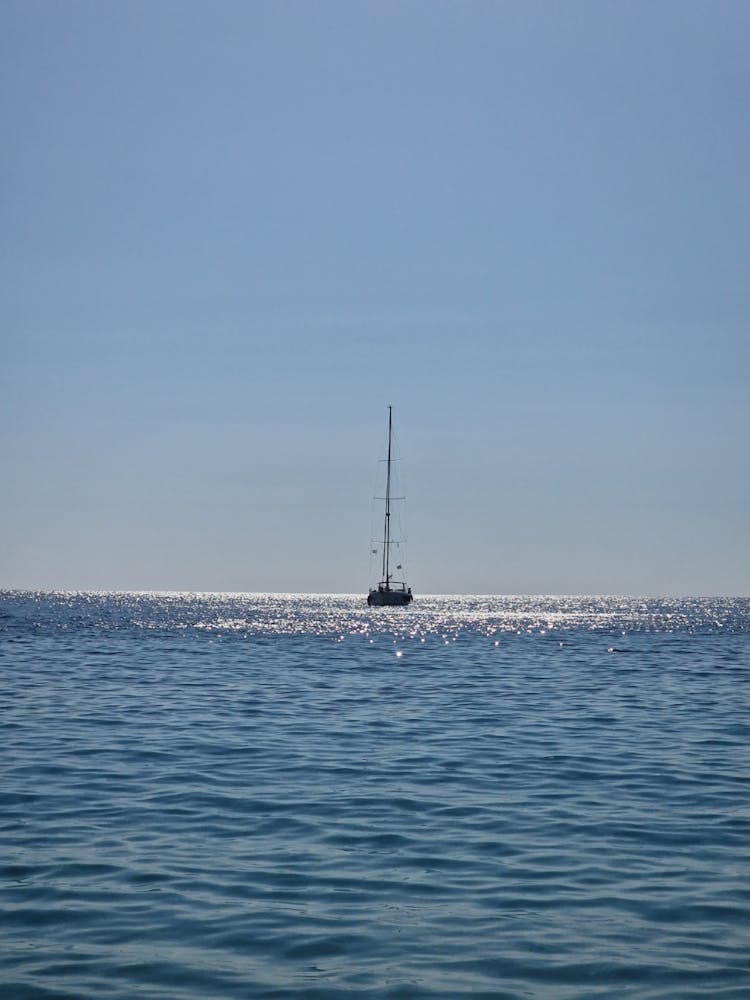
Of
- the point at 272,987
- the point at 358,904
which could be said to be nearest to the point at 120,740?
the point at 358,904

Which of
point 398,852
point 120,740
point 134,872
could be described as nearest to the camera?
point 134,872

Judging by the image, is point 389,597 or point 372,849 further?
point 389,597

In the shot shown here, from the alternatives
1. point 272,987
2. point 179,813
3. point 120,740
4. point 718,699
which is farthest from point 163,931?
point 718,699

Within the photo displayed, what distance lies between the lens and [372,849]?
42.9 ft

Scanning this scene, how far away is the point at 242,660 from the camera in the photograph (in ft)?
166

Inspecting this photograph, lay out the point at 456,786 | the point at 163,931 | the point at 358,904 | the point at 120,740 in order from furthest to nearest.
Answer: the point at 120,740, the point at 456,786, the point at 358,904, the point at 163,931

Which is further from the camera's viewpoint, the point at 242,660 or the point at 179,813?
the point at 242,660

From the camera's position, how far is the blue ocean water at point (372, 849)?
9055 mm

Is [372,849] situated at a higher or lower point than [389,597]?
higher

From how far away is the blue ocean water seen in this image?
9055 millimetres

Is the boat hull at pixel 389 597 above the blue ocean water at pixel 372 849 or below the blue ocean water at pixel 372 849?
below

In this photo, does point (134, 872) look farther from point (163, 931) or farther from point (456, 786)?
point (456, 786)

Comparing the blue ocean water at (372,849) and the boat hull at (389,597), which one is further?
the boat hull at (389,597)

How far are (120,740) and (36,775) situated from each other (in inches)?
162
